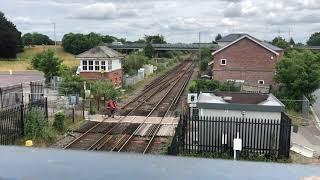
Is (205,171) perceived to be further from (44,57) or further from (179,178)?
(44,57)

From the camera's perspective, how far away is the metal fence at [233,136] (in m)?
15.5

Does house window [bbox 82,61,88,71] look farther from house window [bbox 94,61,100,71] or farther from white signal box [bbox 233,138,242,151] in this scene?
white signal box [bbox 233,138,242,151]

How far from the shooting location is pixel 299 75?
32656 mm

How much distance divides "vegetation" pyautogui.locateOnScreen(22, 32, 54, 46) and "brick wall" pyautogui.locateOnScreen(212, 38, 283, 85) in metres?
96.5

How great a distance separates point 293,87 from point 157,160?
1279 inches

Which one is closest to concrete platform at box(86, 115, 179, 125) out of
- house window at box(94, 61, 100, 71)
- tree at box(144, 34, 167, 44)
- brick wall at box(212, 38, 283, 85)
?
house window at box(94, 61, 100, 71)

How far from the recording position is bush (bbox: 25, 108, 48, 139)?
18.5 metres

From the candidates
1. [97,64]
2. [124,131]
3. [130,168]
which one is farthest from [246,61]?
[130,168]

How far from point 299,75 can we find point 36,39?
11362cm

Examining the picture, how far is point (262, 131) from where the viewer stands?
620 inches

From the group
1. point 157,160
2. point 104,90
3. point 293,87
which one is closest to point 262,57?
point 293,87

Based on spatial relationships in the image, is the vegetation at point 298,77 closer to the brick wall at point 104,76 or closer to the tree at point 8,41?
the brick wall at point 104,76

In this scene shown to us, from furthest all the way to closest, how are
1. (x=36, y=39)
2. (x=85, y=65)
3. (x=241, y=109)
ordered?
(x=36, y=39) → (x=85, y=65) → (x=241, y=109)

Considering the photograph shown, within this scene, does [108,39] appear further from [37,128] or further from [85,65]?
[37,128]
